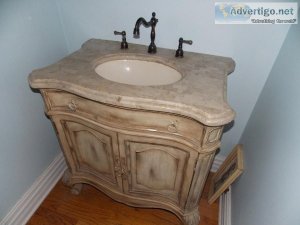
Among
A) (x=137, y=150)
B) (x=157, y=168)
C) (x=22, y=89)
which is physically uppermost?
(x=22, y=89)

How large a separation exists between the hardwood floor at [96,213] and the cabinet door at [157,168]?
0.24 meters

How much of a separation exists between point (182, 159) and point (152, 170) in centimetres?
18

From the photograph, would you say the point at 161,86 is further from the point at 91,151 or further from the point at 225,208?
the point at 225,208

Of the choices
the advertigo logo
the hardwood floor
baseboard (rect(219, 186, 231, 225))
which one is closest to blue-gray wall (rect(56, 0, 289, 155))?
the advertigo logo

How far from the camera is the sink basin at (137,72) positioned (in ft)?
3.43

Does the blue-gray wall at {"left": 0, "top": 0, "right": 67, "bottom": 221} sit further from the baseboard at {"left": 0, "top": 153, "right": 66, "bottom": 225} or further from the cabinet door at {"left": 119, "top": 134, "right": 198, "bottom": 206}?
the cabinet door at {"left": 119, "top": 134, "right": 198, "bottom": 206}

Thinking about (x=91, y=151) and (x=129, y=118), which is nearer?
(x=129, y=118)

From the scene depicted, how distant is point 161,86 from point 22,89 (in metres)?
0.74

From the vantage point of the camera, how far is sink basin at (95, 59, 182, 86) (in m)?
1.04

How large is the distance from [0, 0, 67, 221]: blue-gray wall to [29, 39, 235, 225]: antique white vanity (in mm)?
215

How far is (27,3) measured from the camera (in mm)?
973

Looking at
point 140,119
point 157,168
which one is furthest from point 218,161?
point 140,119

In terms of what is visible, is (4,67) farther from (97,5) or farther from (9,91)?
(97,5)

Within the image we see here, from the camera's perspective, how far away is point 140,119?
800 millimetres
